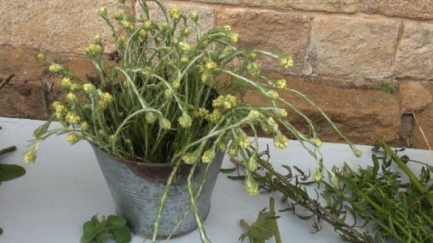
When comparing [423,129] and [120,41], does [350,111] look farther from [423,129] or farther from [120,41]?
[120,41]

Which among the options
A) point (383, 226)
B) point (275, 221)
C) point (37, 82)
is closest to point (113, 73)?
point (275, 221)

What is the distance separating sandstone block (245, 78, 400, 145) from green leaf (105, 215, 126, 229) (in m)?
0.61

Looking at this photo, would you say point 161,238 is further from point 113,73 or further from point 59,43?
point 59,43

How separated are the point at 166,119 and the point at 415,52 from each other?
3.20 feet

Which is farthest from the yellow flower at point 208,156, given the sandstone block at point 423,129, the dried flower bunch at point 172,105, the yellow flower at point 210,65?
the sandstone block at point 423,129

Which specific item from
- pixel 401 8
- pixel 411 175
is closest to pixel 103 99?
pixel 411 175

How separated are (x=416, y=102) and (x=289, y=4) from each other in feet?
1.37

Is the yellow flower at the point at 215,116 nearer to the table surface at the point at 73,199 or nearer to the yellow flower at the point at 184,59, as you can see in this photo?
the yellow flower at the point at 184,59

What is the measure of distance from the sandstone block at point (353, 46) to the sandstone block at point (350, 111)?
0.17ft

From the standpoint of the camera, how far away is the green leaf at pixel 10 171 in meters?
1.04

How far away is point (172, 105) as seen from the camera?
0.90m

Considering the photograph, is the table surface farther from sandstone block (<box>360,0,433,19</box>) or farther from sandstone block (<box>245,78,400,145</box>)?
sandstone block (<box>360,0,433,19</box>)

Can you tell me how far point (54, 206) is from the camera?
3.45 ft

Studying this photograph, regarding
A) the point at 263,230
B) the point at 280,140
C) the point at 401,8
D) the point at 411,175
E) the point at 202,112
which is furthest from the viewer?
the point at 401,8
